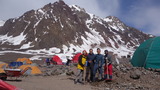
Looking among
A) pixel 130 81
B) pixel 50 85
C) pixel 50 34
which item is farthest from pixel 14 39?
pixel 130 81

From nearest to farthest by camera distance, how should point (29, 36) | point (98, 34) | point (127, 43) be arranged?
1. point (29, 36)
2. point (98, 34)
3. point (127, 43)

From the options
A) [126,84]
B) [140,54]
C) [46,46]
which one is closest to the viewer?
[126,84]

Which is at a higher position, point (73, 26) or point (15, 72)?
point (73, 26)

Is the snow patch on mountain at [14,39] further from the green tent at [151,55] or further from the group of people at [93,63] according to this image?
the group of people at [93,63]

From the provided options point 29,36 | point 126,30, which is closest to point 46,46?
point 29,36

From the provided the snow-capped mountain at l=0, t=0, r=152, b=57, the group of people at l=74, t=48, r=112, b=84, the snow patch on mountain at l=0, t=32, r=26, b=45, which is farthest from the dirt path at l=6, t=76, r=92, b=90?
the snow patch on mountain at l=0, t=32, r=26, b=45

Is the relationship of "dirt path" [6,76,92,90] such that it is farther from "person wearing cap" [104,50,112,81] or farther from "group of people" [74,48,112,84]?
"person wearing cap" [104,50,112,81]

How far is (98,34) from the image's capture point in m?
132

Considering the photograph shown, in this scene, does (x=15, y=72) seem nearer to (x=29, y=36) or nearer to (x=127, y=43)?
(x=29, y=36)

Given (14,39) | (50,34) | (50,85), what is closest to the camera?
(50,85)

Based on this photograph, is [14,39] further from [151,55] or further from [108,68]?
[108,68]

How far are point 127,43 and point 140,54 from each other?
138 m

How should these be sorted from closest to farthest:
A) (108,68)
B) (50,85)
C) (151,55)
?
(50,85) → (108,68) → (151,55)

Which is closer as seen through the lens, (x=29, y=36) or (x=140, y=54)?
(x=140, y=54)
